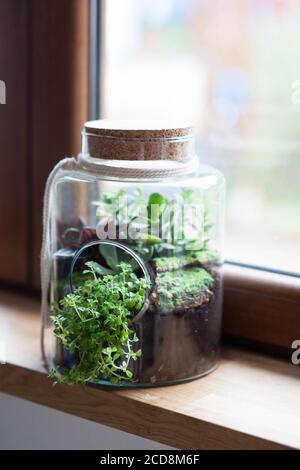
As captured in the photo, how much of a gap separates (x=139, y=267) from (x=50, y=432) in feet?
1.00

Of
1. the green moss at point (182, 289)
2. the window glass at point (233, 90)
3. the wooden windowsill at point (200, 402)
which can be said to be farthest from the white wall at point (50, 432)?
the window glass at point (233, 90)

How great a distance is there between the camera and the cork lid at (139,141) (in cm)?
96

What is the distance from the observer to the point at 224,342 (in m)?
1.15

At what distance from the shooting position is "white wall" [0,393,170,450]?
42.0 inches

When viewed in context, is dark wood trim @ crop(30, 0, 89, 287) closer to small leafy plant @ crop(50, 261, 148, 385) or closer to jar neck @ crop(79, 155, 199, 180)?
jar neck @ crop(79, 155, 199, 180)

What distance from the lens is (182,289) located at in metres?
0.98

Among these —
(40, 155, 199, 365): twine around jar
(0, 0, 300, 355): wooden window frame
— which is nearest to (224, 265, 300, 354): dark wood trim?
(0, 0, 300, 355): wooden window frame

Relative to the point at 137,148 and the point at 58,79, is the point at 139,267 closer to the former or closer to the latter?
the point at 137,148

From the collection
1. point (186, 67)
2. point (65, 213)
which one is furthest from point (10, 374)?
point (186, 67)

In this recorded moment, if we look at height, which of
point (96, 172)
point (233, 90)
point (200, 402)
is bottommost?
point (200, 402)

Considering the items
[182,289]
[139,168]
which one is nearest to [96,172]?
[139,168]

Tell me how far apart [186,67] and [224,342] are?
40 centimetres

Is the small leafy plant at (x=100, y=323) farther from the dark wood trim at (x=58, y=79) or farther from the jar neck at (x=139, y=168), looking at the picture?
the dark wood trim at (x=58, y=79)
